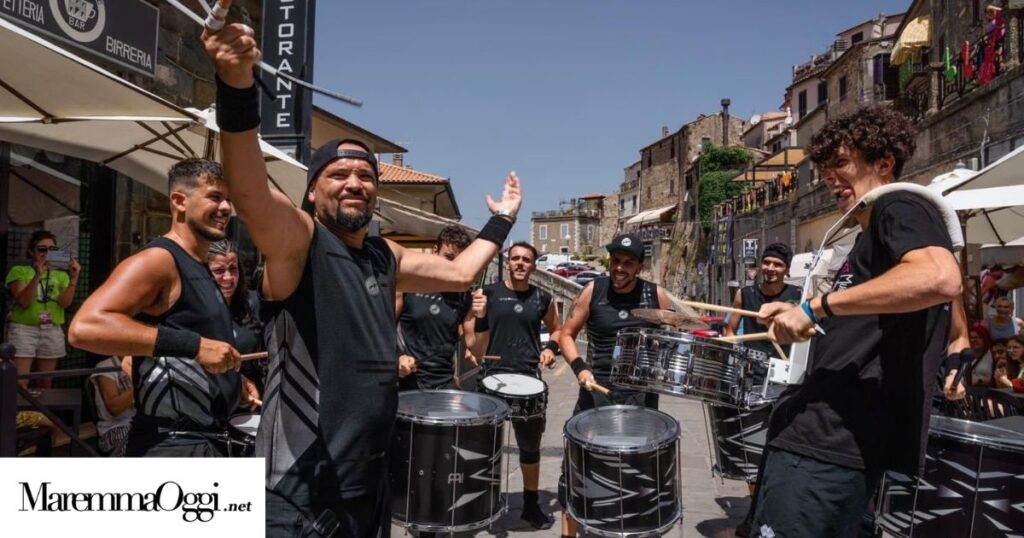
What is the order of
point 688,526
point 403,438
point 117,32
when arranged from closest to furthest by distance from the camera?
point 403,438 → point 688,526 → point 117,32

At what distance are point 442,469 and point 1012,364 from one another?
6.92 meters

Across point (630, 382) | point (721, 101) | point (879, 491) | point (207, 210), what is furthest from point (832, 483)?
point (721, 101)

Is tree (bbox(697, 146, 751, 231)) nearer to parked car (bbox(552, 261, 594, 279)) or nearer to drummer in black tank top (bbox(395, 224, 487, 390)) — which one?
parked car (bbox(552, 261, 594, 279))

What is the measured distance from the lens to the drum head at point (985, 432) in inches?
117

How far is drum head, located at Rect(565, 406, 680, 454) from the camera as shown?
13.2 ft

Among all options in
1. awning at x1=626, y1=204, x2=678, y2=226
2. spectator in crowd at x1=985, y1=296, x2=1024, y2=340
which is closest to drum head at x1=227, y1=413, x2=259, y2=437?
spectator in crowd at x1=985, y1=296, x2=1024, y2=340

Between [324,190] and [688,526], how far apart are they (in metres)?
4.29

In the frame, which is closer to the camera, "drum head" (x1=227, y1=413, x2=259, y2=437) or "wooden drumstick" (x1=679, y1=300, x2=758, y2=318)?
"wooden drumstick" (x1=679, y1=300, x2=758, y2=318)

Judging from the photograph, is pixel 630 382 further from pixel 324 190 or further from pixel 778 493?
pixel 324 190

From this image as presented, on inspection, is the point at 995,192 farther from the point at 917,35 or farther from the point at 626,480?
the point at 917,35

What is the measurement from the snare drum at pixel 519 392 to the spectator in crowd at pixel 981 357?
494cm

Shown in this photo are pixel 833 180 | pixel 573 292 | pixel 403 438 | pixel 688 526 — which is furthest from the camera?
pixel 573 292

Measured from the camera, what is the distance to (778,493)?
2.58 meters

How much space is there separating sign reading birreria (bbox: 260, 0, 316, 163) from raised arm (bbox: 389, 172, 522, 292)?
4.83 meters
